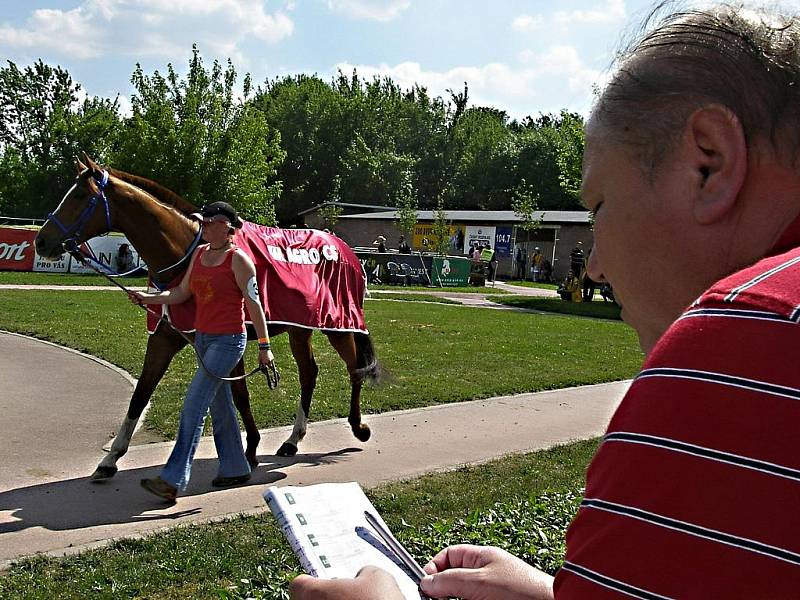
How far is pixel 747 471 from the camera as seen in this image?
80 cm

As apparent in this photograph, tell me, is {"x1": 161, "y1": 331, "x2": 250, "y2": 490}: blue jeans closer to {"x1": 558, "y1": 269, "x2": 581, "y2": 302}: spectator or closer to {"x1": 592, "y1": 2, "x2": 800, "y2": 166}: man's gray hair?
{"x1": 592, "y1": 2, "x2": 800, "y2": 166}: man's gray hair

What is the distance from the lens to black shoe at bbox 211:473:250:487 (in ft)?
20.9

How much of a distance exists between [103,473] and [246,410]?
50.2 inches

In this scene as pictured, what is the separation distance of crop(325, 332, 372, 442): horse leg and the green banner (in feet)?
85.3

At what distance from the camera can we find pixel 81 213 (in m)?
6.59

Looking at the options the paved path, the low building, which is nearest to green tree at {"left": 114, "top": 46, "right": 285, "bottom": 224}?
the low building

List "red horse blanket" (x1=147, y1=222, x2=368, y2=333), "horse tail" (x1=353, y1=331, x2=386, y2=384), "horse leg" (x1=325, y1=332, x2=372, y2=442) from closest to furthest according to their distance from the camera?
"red horse blanket" (x1=147, y1=222, x2=368, y2=333)
"horse leg" (x1=325, y1=332, x2=372, y2=442)
"horse tail" (x1=353, y1=331, x2=386, y2=384)

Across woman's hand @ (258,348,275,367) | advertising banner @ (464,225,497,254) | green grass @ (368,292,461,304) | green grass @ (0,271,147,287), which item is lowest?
green grass @ (0,271,147,287)

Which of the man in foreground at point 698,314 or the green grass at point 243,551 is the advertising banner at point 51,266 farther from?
the man in foreground at point 698,314

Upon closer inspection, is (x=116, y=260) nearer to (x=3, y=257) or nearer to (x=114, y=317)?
(x=3, y=257)

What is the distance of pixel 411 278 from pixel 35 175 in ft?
84.2

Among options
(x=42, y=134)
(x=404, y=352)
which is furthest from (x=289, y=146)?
(x=404, y=352)

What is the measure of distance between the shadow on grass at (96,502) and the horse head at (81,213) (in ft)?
6.32

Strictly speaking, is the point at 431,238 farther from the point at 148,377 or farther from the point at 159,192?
the point at 148,377
